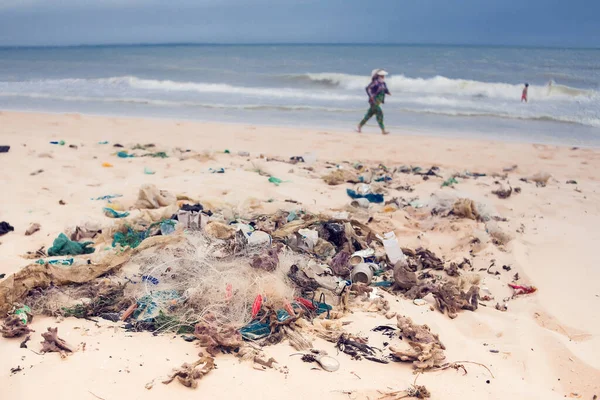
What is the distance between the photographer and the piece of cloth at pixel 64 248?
4801 millimetres

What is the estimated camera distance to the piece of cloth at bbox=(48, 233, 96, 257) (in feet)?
15.8

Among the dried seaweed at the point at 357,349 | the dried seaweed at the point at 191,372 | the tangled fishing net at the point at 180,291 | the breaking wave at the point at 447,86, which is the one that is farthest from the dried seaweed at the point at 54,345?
the breaking wave at the point at 447,86

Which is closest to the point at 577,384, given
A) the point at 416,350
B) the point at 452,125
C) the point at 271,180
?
the point at 416,350

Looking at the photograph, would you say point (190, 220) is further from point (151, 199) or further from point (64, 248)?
point (151, 199)

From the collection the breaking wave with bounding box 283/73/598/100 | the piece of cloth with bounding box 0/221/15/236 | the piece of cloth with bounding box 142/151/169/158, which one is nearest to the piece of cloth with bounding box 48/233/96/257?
the piece of cloth with bounding box 0/221/15/236

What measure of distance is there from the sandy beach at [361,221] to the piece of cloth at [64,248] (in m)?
0.17

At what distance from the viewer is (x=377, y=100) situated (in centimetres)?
1175

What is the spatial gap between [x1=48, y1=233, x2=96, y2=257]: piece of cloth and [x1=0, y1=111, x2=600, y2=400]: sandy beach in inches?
6.9

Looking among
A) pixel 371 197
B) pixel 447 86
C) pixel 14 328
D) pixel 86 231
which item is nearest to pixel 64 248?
pixel 86 231

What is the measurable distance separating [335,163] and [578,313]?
5274mm

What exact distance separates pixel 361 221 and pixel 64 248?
304 cm

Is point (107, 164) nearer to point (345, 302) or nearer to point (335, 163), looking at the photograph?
point (335, 163)

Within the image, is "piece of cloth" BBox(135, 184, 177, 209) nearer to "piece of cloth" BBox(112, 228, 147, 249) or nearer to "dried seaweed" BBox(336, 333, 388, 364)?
"piece of cloth" BBox(112, 228, 147, 249)

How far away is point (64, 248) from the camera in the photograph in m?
4.84
